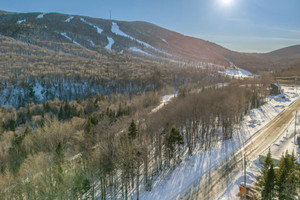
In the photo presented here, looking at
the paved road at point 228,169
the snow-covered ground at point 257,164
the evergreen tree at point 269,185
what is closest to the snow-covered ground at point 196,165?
the snow-covered ground at point 257,164

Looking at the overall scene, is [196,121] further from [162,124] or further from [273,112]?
[273,112]

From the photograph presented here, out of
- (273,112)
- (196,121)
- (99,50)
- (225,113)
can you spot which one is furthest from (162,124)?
(99,50)

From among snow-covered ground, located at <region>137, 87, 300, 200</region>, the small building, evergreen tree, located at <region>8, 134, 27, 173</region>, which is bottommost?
snow-covered ground, located at <region>137, 87, 300, 200</region>

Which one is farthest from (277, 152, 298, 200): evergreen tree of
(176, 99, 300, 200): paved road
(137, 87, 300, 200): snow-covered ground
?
(176, 99, 300, 200): paved road

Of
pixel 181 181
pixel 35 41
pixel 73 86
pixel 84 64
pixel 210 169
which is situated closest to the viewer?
pixel 181 181

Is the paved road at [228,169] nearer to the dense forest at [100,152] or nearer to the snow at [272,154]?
the snow at [272,154]

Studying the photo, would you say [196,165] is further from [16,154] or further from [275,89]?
[275,89]

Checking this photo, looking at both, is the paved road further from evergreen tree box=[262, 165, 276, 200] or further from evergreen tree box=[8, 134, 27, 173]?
evergreen tree box=[8, 134, 27, 173]
